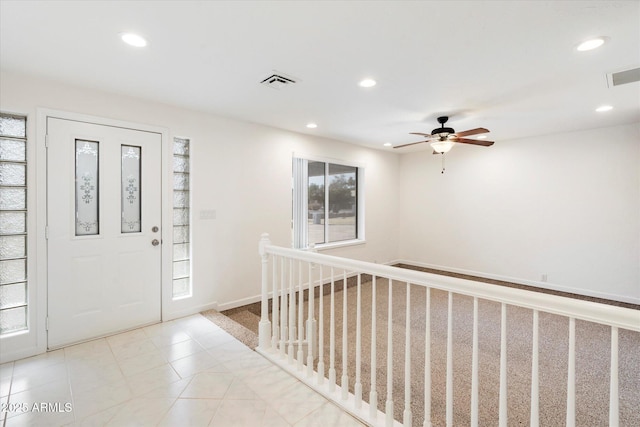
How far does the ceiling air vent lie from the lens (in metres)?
2.67

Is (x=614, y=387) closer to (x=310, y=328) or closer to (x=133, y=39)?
(x=310, y=328)

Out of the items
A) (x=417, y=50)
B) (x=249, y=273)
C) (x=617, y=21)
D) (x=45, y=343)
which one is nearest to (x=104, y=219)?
(x=45, y=343)

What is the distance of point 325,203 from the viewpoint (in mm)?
5375

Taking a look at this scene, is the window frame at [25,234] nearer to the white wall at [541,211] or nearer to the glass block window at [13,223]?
the glass block window at [13,223]

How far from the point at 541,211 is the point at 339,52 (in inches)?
179

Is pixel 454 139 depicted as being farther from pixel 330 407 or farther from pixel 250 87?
pixel 330 407

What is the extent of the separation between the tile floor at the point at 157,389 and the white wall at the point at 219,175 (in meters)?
0.66

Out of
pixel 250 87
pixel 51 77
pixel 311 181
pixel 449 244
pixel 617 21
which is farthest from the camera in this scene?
pixel 449 244

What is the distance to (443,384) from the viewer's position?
2379 mm

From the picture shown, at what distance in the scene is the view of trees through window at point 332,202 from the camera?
518 centimetres

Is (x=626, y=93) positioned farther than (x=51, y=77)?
Yes

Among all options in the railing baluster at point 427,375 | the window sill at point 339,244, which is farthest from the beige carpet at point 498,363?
the window sill at point 339,244

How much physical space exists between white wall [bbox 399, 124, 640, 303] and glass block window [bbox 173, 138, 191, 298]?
15.4 feet

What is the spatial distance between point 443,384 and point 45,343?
3487mm
